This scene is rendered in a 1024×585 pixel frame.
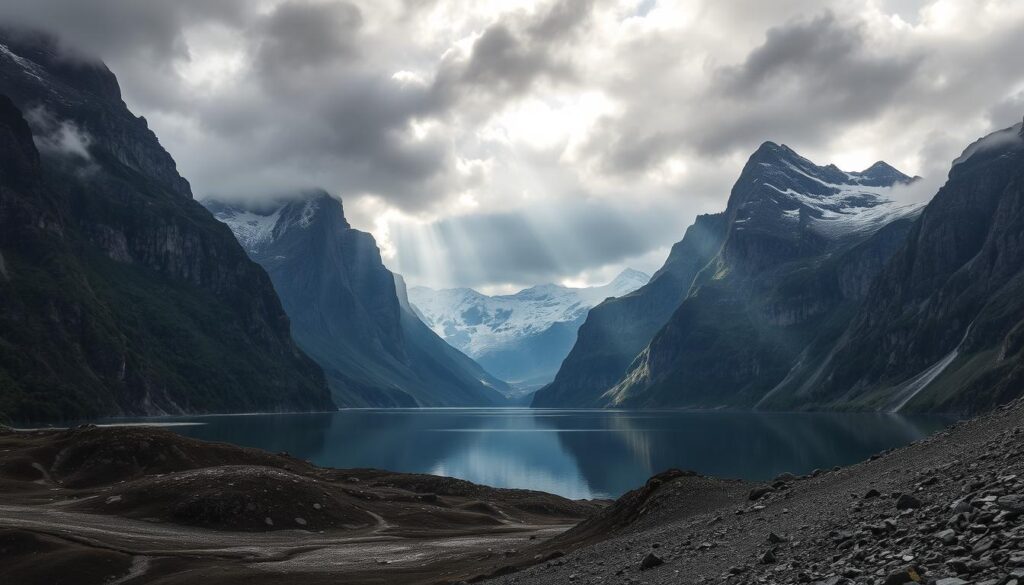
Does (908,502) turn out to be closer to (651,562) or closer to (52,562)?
(651,562)

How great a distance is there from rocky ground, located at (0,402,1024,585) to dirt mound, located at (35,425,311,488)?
0.29 m

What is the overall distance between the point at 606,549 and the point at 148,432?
8566 cm

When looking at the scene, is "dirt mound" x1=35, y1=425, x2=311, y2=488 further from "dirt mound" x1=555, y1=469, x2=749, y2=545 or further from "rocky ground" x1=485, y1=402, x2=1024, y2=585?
"rocky ground" x1=485, y1=402, x2=1024, y2=585

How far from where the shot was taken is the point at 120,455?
A: 101m

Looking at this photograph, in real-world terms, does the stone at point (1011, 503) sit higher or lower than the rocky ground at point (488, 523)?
higher

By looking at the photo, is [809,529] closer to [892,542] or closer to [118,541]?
[892,542]

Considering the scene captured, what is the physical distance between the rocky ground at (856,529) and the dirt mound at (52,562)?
27.9m

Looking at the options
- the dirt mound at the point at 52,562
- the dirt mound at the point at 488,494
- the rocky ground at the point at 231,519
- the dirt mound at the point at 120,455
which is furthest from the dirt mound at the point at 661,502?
the dirt mound at the point at 120,455

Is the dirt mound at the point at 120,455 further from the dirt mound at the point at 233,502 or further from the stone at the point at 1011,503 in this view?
the stone at the point at 1011,503

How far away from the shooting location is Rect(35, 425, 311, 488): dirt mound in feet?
317

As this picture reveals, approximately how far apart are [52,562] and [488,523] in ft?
154

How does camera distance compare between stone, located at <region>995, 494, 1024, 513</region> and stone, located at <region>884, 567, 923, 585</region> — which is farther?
stone, located at <region>995, 494, 1024, 513</region>

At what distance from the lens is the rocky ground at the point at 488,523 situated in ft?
70.8

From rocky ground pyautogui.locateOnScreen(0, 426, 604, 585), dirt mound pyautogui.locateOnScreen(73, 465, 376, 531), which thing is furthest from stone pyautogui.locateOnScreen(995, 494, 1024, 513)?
dirt mound pyautogui.locateOnScreen(73, 465, 376, 531)
